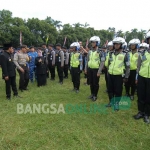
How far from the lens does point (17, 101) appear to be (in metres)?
6.08

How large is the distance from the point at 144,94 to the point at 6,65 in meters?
4.40

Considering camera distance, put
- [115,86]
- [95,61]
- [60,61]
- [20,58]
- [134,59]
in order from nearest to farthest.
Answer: [115,86]
[95,61]
[134,59]
[20,58]
[60,61]

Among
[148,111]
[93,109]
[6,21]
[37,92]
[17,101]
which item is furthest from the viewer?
[6,21]

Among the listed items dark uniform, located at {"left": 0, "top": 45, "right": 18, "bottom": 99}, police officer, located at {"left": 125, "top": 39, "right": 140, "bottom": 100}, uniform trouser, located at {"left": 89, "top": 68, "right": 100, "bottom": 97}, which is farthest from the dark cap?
police officer, located at {"left": 125, "top": 39, "right": 140, "bottom": 100}

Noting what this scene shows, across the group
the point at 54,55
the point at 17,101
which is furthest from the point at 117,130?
the point at 54,55

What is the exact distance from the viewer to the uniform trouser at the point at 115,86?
511 cm

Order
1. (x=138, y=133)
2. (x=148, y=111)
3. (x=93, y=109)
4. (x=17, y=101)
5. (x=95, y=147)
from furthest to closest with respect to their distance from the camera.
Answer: (x=17, y=101) → (x=93, y=109) → (x=148, y=111) → (x=138, y=133) → (x=95, y=147)

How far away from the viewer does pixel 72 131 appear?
4074 millimetres

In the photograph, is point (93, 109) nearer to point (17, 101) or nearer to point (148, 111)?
point (148, 111)

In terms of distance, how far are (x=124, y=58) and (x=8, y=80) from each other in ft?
12.9

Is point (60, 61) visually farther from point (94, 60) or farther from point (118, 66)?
point (118, 66)

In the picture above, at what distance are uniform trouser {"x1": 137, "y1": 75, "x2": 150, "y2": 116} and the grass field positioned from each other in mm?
356

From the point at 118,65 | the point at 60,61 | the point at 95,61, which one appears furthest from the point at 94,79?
the point at 60,61

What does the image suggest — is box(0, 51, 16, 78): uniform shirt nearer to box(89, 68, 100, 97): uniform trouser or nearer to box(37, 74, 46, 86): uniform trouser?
box(37, 74, 46, 86): uniform trouser
